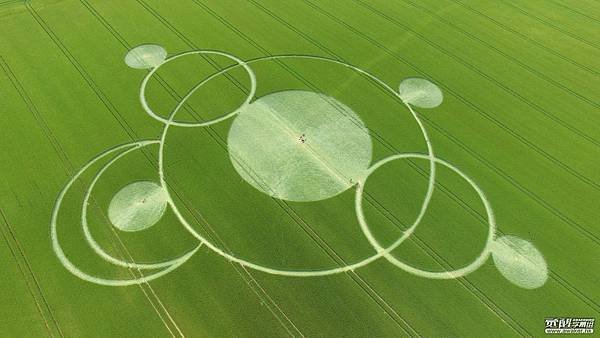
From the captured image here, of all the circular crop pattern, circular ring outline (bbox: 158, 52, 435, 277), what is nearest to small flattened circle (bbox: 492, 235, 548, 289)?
the circular crop pattern

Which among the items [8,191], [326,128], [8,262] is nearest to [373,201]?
[326,128]

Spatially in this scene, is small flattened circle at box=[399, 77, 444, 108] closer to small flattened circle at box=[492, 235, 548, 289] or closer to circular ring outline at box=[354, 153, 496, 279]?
circular ring outline at box=[354, 153, 496, 279]

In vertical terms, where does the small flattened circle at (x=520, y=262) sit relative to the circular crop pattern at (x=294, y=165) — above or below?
above

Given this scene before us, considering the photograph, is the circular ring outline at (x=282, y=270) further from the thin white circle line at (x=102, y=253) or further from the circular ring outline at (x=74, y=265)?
the thin white circle line at (x=102, y=253)

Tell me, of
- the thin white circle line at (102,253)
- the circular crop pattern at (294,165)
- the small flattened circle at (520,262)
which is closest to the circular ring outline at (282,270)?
the circular crop pattern at (294,165)

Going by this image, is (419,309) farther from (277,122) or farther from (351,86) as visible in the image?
(351,86)

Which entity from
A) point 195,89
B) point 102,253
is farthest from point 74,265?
point 195,89
